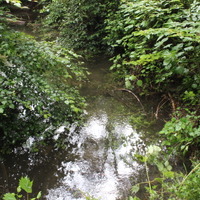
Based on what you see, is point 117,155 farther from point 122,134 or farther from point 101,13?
point 101,13

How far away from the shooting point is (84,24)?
18.2ft

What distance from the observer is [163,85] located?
345 cm

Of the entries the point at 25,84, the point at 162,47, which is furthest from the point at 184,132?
the point at 25,84

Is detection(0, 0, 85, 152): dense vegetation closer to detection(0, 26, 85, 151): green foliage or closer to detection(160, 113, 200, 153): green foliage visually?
detection(0, 26, 85, 151): green foliage

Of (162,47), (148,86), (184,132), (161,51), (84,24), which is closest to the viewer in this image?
(184,132)

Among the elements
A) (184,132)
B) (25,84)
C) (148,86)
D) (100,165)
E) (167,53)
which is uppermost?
(167,53)

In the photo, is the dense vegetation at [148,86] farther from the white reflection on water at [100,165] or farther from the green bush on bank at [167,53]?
the white reflection on water at [100,165]

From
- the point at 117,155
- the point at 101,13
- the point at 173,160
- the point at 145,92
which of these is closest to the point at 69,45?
the point at 101,13

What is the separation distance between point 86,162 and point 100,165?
17cm

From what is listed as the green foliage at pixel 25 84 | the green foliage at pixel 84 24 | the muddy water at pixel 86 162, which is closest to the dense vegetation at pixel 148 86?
the green foliage at pixel 25 84

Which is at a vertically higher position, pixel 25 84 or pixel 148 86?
pixel 25 84

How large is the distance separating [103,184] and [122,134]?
85cm

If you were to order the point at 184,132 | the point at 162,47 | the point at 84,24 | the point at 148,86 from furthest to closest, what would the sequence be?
the point at 84,24
the point at 148,86
the point at 162,47
the point at 184,132

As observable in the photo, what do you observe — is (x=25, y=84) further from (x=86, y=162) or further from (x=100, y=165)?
(x=100, y=165)
